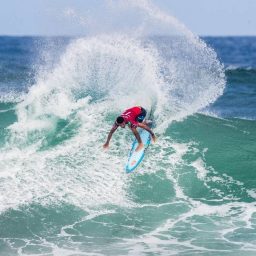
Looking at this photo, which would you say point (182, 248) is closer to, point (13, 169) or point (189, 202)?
point (189, 202)

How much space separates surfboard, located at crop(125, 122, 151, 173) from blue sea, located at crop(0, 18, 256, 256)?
27 cm

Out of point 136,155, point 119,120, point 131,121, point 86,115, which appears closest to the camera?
point 119,120

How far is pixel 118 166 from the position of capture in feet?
46.3

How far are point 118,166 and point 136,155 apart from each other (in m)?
0.59

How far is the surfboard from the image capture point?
45.0 ft

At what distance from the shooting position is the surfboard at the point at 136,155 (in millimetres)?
13708

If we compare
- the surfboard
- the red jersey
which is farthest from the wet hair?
the surfboard

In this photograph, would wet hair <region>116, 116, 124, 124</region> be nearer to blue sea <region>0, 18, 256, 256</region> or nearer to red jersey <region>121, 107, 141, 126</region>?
red jersey <region>121, 107, 141, 126</region>

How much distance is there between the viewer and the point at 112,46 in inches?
820

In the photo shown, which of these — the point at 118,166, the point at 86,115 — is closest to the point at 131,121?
the point at 118,166

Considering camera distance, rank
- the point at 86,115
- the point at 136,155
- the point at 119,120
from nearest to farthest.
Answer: the point at 119,120, the point at 136,155, the point at 86,115

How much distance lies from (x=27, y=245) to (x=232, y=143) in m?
8.59

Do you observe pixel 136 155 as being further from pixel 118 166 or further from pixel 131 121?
pixel 131 121

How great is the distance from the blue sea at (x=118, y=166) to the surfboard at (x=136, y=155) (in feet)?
0.90
